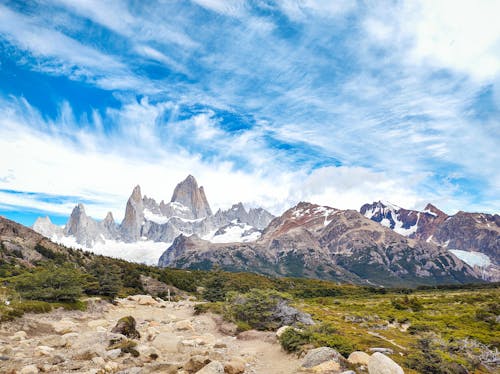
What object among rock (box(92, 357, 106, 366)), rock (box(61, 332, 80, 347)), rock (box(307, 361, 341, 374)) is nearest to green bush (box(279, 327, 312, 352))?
rock (box(307, 361, 341, 374))

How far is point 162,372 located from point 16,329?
58.0 feet

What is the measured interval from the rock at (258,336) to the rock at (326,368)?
10.6 m

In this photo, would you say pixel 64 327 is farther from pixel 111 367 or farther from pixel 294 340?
pixel 294 340

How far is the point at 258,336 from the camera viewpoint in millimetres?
31953

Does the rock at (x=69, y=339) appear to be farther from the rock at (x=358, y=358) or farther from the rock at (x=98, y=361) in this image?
the rock at (x=358, y=358)

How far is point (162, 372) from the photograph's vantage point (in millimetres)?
18531

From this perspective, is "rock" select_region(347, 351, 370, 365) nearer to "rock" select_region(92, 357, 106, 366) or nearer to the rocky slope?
the rocky slope

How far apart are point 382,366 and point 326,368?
3030 millimetres

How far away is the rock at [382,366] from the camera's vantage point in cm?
1752

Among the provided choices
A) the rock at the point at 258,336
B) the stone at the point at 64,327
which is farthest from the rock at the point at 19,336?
the rock at the point at 258,336

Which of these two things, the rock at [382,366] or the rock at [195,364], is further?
the rock at [195,364]

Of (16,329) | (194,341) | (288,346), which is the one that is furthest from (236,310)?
(16,329)

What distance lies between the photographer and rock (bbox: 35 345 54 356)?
70.5 feet

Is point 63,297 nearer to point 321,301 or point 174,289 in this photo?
point 174,289
